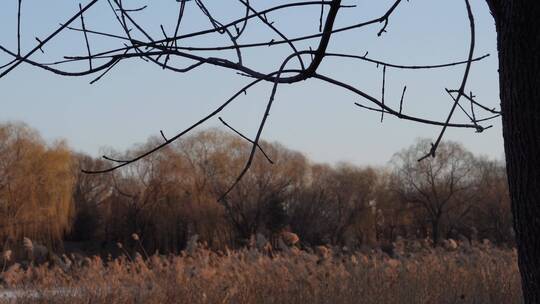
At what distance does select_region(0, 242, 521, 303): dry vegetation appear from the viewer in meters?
6.24

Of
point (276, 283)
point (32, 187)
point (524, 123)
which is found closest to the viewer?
point (524, 123)

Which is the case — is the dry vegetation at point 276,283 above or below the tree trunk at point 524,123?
below

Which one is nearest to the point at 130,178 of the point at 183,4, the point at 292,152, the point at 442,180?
the point at 292,152

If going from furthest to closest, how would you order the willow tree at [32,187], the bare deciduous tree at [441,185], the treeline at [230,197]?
the bare deciduous tree at [441,185], the treeline at [230,197], the willow tree at [32,187]

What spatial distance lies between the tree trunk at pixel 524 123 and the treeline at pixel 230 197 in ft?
74.2

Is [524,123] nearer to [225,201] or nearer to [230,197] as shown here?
[225,201]

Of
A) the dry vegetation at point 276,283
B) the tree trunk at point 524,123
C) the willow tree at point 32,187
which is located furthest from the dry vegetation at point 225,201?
the tree trunk at point 524,123

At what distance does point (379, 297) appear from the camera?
6.27 meters

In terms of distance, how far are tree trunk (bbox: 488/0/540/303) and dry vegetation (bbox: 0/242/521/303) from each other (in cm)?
428

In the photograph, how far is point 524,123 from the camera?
5.76ft

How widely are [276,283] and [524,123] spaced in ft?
17.0

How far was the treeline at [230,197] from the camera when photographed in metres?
26.0

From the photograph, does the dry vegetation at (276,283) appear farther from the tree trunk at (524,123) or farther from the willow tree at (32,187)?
the willow tree at (32,187)

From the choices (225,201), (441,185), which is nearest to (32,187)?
(225,201)
